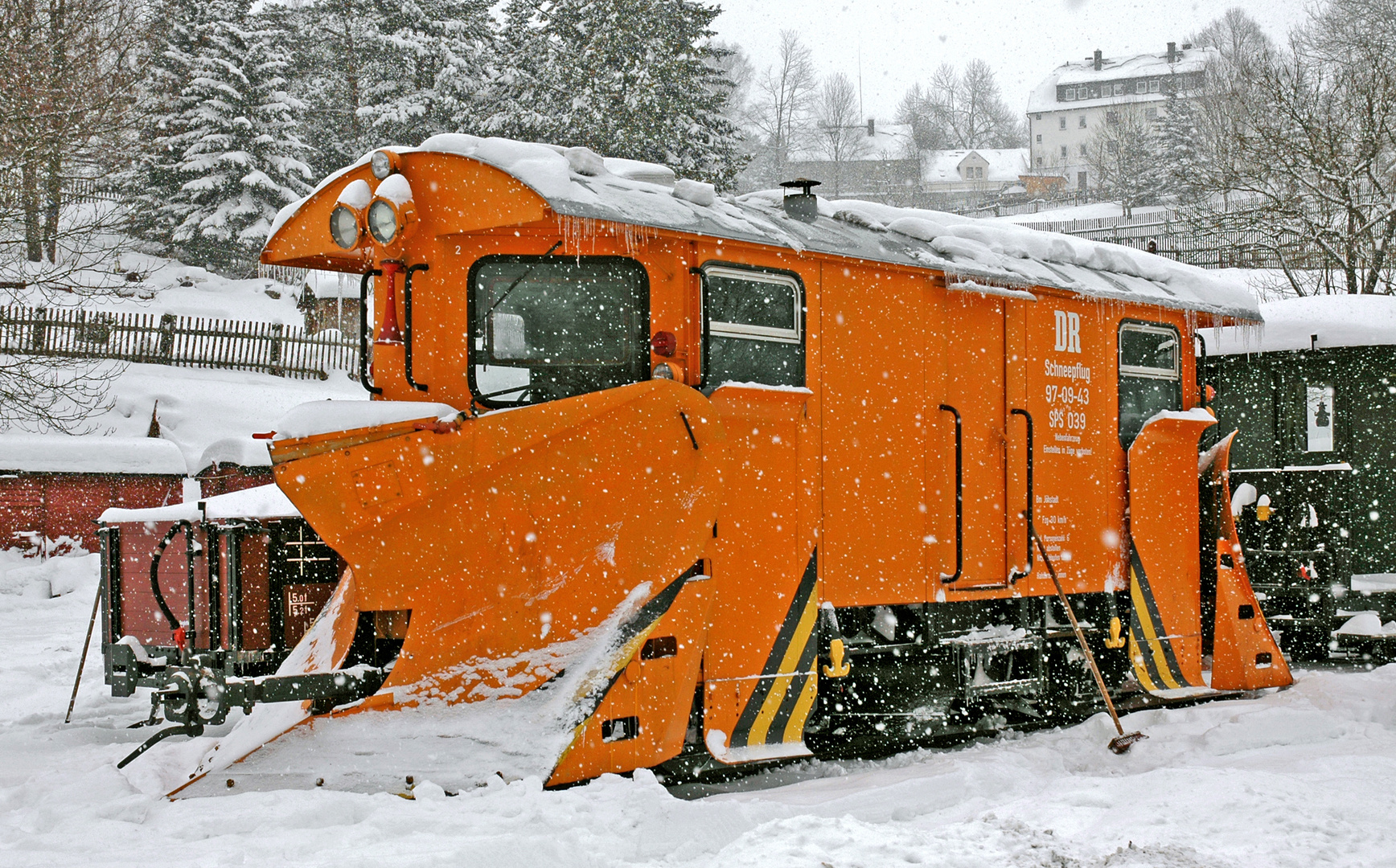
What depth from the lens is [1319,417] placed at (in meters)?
11.1

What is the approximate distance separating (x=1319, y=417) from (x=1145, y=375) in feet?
12.1

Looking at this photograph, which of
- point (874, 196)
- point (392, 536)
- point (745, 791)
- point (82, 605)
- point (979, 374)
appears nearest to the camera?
point (392, 536)

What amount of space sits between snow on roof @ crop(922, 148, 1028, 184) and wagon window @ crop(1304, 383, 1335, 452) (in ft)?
252

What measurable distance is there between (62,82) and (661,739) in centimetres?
1464

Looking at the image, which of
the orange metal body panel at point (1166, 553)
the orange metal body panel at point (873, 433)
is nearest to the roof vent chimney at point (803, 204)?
the orange metal body panel at point (873, 433)

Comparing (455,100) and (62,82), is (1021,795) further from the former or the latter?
(455,100)

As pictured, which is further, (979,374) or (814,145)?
(814,145)

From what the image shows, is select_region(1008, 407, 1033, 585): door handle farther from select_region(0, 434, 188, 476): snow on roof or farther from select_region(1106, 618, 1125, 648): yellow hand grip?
select_region(0, 434, 188, 476): snow on roof

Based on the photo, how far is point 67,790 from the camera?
17.5ft

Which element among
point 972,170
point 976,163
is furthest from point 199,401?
point 976,163

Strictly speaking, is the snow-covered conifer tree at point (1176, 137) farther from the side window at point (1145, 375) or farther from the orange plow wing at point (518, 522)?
the orange plow wing at point (518, 522)

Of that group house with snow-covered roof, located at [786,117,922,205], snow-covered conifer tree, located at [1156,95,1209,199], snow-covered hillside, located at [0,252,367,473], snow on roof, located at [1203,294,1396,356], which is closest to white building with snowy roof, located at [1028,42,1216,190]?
house with snow-covered roof, located at [786,117,922,205]

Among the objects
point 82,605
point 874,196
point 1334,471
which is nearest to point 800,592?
point 1334,471

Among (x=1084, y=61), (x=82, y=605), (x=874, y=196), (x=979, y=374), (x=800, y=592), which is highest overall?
(x=1084, y=61)
